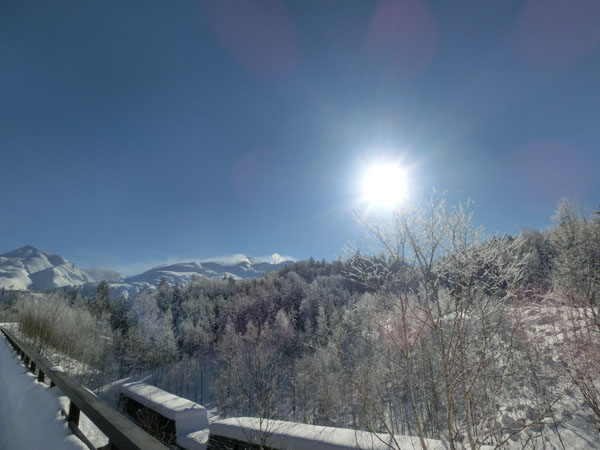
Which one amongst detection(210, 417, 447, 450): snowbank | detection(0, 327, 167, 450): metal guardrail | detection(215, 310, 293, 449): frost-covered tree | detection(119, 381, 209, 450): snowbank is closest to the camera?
detection(0, 327, 167, 450): metal guardrail

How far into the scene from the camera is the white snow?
2.61m

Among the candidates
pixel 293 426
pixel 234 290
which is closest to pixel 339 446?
pixel 293 426

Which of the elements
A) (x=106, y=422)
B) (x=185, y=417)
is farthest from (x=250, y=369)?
(x=106, y=422)

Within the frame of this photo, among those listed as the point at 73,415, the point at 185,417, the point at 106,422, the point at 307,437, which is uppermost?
the point at 106,422

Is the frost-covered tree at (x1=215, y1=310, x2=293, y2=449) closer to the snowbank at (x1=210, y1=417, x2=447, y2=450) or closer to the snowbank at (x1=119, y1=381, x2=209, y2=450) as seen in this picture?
the snowbank at (x1=119, y1=381, x2=209, y2=450)

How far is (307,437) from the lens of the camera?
229 inches

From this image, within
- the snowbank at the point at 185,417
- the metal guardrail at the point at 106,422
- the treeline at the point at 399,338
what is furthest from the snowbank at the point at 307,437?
the metal guardrail at the point at 106,422

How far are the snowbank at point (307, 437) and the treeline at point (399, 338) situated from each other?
50 centimetres

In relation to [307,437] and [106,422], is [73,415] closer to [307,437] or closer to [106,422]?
[106,422]

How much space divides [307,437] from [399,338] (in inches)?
134

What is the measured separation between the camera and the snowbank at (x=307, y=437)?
5.02 m

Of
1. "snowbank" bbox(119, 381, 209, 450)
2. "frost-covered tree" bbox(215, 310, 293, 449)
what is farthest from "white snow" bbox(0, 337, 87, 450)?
"frost-covered tree" bbox(215, 310, 293, 449)

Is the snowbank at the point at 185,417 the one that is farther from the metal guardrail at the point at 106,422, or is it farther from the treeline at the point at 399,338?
the metal guardrail at the point at 106,422

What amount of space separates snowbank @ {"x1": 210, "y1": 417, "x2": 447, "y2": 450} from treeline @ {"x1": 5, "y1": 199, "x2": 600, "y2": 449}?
0.50m
